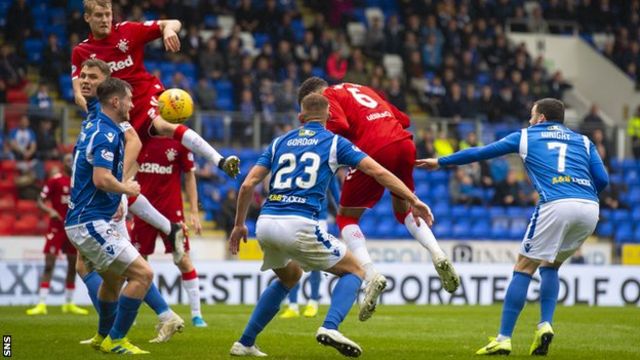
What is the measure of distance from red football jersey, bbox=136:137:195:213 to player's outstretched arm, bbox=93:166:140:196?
451 centimetres

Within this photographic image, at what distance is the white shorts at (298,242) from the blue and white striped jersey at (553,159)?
1.63 meters

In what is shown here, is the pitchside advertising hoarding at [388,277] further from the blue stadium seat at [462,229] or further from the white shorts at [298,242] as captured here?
the white shorts at [298,242]

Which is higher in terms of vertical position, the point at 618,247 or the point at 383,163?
the point at 383,163

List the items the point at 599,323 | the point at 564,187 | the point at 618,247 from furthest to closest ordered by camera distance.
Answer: the point at 618,247, the point at 599,323, the point at 564,187

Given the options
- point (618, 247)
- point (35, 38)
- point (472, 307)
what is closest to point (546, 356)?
point (472, 307)

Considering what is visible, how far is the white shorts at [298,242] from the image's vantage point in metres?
9.56

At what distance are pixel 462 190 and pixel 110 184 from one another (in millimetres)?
17561

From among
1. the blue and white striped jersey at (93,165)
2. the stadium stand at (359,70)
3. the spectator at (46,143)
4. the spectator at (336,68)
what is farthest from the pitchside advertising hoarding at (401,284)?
the blue and white striped jersey at (93,165)

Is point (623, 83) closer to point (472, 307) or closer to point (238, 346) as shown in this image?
point (472, 307)

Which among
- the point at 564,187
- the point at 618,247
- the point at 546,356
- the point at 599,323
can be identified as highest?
the point at 564,187

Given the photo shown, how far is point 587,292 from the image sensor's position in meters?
22.3

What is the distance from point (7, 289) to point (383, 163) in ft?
33.9

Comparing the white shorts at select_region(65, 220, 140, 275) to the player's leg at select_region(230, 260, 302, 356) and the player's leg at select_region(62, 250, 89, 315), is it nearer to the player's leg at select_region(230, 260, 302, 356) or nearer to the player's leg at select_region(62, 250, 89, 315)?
the player's leg at select_region(230, 260, 302, 356)

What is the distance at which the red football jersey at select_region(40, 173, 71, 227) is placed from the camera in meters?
18.1
